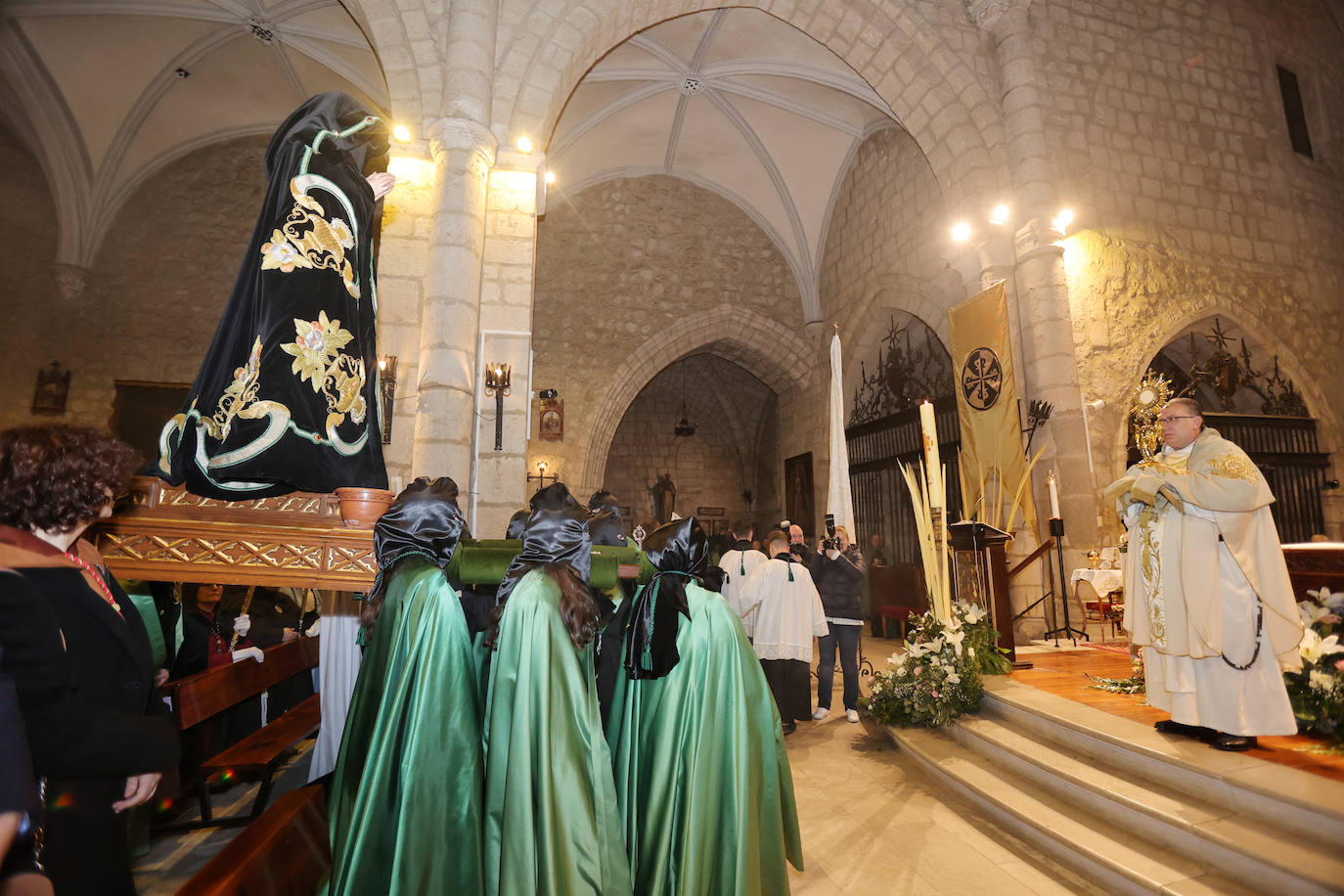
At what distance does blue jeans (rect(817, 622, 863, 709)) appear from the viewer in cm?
500

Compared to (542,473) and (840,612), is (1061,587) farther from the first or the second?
(542,473)

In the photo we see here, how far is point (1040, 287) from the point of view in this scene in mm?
6883

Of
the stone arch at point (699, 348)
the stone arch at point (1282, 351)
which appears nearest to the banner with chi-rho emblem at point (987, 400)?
the stone arch at point (1282, 351)

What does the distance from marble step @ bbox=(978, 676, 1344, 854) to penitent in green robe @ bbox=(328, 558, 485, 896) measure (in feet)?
8.78

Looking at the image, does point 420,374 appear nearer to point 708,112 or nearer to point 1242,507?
point 1242,507

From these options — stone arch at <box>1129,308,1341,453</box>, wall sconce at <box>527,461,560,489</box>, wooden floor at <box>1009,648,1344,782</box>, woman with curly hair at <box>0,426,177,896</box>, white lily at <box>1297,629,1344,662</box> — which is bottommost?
wooden floor at <box>1009,648,1344,782</box>

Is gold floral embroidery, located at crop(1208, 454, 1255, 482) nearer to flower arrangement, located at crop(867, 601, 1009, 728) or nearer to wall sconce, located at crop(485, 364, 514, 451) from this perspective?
flower arrangement, located at crop(867, 601, 1009, 728)

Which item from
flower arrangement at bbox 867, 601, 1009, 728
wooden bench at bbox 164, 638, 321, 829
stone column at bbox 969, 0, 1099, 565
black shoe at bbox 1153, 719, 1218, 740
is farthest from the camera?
stone column at bbox 969, 0, 1099, 565

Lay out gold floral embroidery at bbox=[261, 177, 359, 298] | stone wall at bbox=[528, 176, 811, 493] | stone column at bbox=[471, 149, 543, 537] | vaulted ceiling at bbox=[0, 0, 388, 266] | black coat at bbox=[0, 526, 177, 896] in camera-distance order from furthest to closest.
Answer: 1. stone wall at bbox=[528, 176, 811, 493]
2. vaulted ceiling at bbox=[0, 0, 388, 266]
3. stone column at bbox=[471, 149, 543, 537]
4. gold floral embroidery at bbox=[261, 177, 359, 298]
5. black coat at bbox=[0, 526, 177, 896]

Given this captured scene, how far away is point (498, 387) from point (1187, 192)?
9.15 meters

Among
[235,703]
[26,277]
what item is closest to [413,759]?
[235,703]

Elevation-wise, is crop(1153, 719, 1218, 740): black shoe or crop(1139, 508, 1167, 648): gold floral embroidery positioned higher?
crop(1139, 508, 1167, 648): gold floral embroidery

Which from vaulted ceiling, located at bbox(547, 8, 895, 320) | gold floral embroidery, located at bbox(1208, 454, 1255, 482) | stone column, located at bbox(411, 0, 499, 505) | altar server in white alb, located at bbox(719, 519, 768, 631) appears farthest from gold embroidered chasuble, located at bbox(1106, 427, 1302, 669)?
vaulted ceiling, located at bbox(547, 8, 895, 320)

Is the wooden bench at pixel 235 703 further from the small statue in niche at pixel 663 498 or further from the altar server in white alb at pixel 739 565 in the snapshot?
the small statue in niche at pixel 663 498
